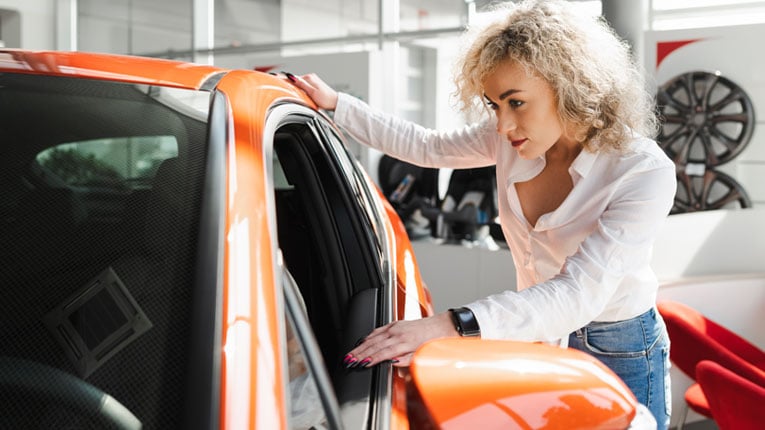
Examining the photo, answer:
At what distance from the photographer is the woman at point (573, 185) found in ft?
4.51

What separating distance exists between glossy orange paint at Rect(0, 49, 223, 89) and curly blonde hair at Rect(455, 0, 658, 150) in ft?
1.91

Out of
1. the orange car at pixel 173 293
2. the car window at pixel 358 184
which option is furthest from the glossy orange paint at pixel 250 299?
the car window at pixel 358 184

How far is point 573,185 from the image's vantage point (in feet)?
5.33

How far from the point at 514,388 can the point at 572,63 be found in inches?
30.9

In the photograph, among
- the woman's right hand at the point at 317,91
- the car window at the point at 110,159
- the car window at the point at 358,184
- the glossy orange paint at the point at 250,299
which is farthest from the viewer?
the woman's right hand at the point at 317,91

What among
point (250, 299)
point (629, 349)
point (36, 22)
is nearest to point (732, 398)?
point (629, 349)

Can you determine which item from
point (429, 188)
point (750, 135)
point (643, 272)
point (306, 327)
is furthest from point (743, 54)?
point (306, 327)

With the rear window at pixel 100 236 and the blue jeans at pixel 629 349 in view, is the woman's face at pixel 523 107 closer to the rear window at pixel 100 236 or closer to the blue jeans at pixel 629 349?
the blue jeans at pixel 629 349

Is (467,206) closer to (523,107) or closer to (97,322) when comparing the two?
(523,107)

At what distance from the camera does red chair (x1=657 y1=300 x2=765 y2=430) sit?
9.09 feet

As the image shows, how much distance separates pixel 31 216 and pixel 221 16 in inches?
356

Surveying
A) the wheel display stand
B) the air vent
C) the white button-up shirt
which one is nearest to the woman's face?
the white button-up shirt

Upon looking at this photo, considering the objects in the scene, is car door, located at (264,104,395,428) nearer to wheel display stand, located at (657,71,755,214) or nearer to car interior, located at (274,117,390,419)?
car interior, located at (274,117,390,419)

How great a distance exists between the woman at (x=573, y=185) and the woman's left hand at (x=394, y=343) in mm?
62
